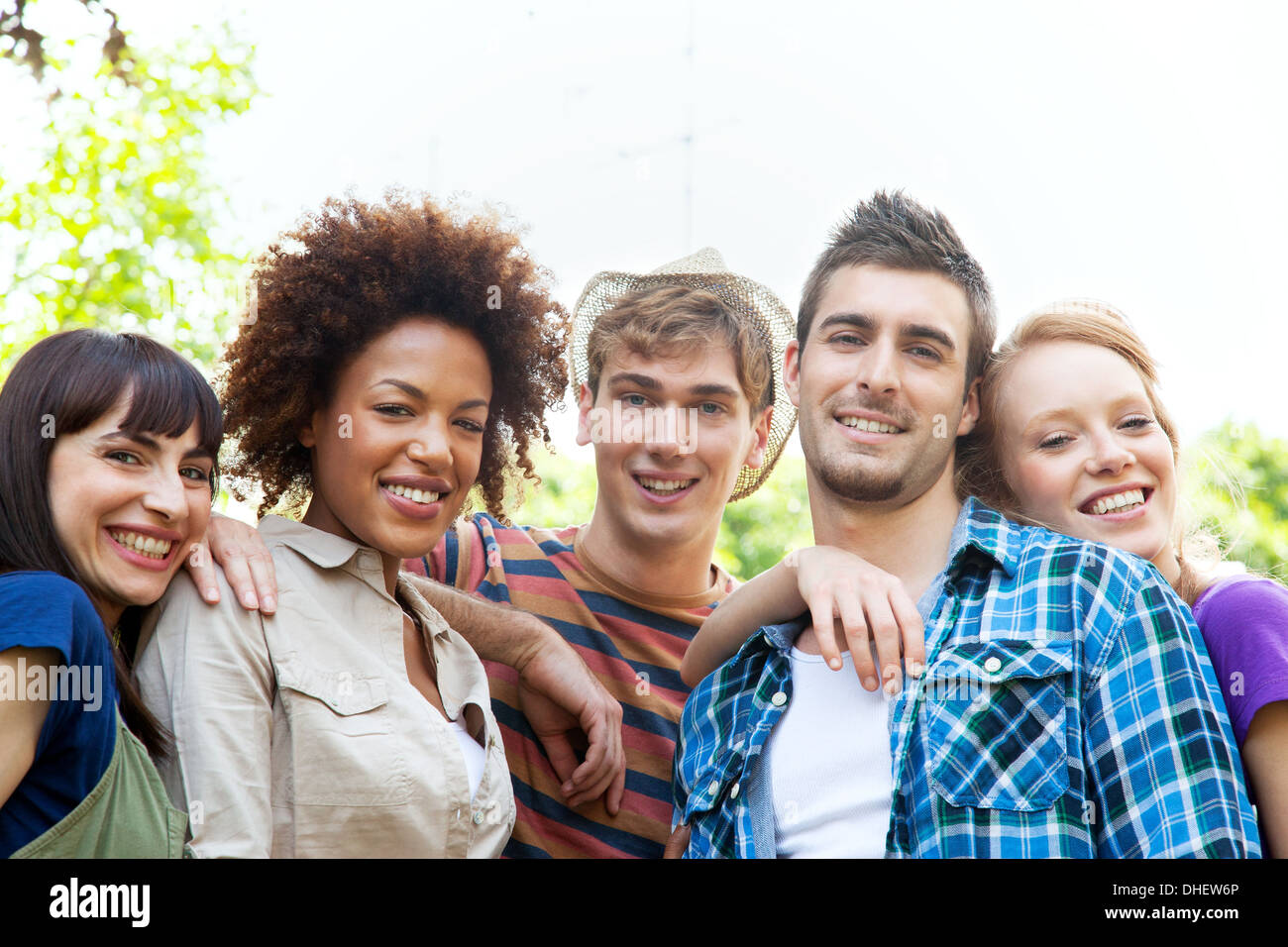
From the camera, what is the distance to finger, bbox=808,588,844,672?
2799 millimetres

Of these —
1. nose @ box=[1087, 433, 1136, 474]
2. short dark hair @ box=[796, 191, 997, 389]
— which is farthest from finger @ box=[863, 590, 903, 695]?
short dark hair @ box=[796, 191, 997, 389]

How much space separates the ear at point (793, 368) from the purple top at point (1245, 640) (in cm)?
130

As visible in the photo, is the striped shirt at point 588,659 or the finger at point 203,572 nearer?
the finger at point 203,572

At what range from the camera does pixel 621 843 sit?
3.28 meters

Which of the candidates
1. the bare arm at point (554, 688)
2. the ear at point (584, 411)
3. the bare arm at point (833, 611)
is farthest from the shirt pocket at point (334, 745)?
the ear at point (584, 411)

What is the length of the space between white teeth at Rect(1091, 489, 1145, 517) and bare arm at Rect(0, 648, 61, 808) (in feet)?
8.49

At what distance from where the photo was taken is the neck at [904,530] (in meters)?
3.20

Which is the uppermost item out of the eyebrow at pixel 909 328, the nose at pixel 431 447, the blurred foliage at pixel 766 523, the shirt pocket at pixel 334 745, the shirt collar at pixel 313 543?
the blurred foliage at pixel 766 523

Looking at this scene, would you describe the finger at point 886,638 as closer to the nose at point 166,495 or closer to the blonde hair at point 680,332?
the blonde hair at point 680,332

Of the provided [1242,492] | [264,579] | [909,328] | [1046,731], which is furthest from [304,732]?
[1242,492]

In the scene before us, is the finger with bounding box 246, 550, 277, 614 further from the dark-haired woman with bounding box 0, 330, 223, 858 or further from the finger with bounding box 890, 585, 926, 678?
the finger with bounding box 890, 585, 926, 678

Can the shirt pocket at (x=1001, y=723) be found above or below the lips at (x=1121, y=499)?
below
